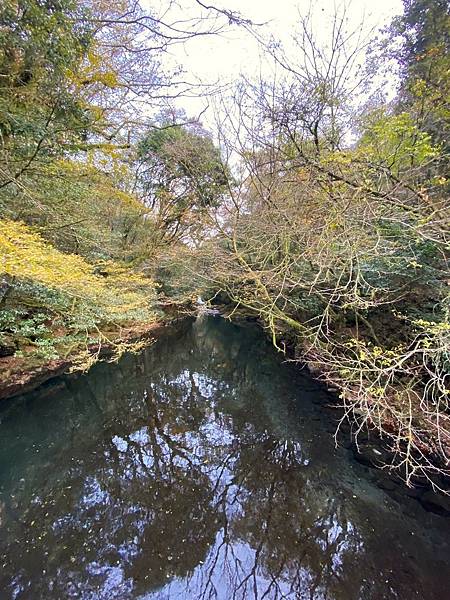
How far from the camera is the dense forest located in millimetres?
3797

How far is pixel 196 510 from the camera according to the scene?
3.63 metres

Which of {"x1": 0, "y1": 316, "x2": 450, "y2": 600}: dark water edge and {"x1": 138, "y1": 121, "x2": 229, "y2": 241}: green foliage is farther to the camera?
{"x1": 138, "y1": 121, "x2": 229, "y2": 241}: green foliage

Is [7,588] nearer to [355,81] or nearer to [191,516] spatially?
[191,516]

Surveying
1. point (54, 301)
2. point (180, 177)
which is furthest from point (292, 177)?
point (180, 177)

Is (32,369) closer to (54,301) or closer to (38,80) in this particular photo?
(54,301)

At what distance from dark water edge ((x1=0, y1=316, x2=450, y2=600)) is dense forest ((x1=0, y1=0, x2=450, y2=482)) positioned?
2.80ft

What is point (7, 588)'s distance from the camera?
260 cm

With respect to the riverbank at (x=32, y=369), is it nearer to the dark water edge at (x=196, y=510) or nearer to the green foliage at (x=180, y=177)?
the dark water edge at (x=196, y=510)

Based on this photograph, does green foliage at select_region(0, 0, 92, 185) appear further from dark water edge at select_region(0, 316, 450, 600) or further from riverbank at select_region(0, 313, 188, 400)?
dark water edge at select_region(0, 316, 450, 600)

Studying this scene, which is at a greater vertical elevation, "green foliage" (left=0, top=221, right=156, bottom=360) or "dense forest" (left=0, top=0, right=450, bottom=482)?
"dense forest" (left=0, top=0, right=450, bottom=482)

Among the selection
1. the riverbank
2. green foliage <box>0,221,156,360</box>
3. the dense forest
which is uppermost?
the dense forest

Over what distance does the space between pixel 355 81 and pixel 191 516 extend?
6992 millimetres

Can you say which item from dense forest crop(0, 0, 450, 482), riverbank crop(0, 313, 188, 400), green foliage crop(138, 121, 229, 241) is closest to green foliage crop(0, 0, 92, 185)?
dense forest crop(0, 0, 450, 482)

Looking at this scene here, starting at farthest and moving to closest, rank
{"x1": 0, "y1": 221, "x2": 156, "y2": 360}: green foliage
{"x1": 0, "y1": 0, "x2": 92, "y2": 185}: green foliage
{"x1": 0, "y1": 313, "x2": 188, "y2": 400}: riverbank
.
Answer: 1. {"x1": 0, "y1": 313, "x2": 188, "y2": 400}: riverbank
2. {"x1": 0, "y1": 221, "x2": 156, "y2": 360}: green foliage
3. {"x1": 0, "y1": 0, "x2": 92, "y2": 185}: green foliage
